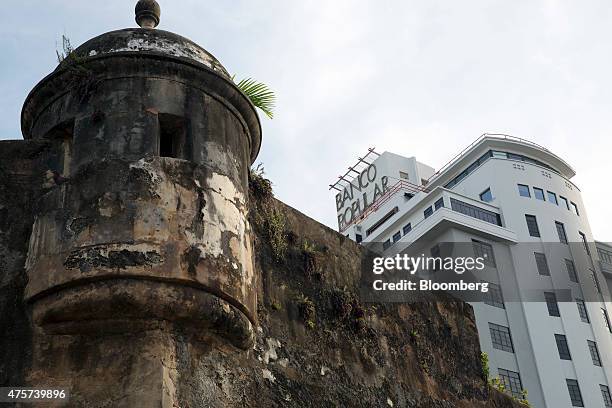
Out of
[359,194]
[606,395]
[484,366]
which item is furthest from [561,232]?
[484,366]

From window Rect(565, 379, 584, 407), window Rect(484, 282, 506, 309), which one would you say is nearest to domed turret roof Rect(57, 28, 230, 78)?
window Rect(484, 282, 506, 309)

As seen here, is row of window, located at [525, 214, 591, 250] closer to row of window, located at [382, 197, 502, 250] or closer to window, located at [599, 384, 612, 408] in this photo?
row of window, located at [382, 197, 502, 250]

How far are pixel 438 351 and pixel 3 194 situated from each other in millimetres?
5500

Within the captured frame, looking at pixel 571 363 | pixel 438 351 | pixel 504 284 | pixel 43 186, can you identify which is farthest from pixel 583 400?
pixel 43 186

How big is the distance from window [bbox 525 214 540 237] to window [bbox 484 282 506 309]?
12.6 feet

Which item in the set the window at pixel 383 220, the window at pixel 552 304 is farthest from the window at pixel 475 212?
the window at pixel 383 220

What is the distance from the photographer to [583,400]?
32.1 metres

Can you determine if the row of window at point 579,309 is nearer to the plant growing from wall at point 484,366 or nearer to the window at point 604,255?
the window at point 604,255

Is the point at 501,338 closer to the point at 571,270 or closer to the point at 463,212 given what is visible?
the point at 463,212

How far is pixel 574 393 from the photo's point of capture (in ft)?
105

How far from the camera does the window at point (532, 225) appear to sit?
119ft

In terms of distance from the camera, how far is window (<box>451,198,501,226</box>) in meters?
34.9

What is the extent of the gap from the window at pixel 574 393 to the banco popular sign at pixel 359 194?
14.1 meters

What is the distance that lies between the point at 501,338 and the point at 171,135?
2876 cm
